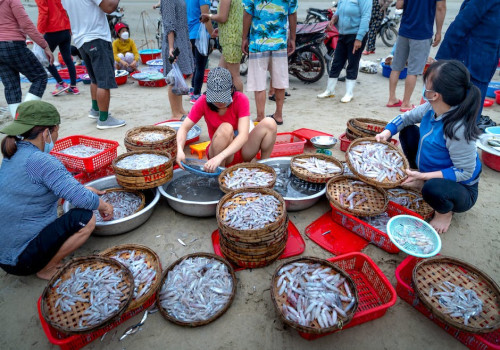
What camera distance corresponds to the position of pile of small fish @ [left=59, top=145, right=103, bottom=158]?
3719 mm

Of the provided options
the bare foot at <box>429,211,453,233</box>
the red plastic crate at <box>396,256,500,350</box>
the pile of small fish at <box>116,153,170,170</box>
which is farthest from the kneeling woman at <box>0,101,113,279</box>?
the bare foot at <box>429,211,453,233</box>

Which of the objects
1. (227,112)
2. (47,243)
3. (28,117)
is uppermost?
(28,117)

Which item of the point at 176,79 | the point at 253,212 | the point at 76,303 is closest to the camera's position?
the point at 76,303

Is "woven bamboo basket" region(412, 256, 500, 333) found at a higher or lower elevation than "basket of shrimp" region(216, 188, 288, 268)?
lower

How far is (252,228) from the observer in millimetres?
2443

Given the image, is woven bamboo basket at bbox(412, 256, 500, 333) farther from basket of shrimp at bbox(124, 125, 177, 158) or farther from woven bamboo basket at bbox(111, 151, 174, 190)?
basket of shrimp at bbox(124, 125, 177, 158)

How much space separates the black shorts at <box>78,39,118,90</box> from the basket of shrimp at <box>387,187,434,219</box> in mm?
4500

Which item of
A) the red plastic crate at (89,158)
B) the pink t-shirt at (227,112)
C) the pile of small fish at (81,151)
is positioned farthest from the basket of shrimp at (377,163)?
the pile of small fish at (81,151)

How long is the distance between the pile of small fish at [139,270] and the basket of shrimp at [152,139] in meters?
1.55

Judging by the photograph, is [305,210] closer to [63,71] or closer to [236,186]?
[236,186]

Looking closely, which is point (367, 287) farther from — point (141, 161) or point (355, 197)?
point (141, 161)

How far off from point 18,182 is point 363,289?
275 centimetres

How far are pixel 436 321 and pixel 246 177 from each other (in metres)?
1.99

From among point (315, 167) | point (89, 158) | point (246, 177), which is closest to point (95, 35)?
point (89, 158)
